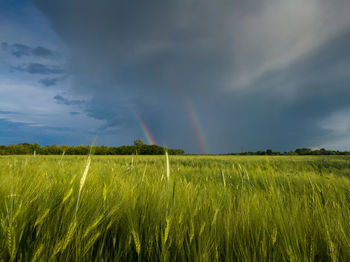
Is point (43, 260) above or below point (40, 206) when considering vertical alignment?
below

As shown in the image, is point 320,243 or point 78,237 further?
point 320,243

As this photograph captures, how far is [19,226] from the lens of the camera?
79 centimetres

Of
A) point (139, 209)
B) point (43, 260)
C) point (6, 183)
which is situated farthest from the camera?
point (6, 183)

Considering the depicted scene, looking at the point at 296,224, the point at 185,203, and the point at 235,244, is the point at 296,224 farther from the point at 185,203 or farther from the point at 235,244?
the point at 185,203

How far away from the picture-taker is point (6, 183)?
127 centimetres

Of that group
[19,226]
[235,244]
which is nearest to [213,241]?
[235,244]

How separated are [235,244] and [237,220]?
4.3 inches

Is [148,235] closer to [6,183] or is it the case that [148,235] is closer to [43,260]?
[43,260]

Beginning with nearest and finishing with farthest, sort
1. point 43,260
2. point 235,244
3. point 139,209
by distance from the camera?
point 43,260 → point 235,244 → point 139,209

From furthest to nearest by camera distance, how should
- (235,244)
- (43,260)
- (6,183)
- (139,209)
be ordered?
(6,183), (139,209), (235,244), (43,260)

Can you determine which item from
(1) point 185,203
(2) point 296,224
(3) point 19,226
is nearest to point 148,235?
(1) point 185,203

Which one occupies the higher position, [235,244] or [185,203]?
[185,203]

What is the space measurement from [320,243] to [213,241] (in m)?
0.48

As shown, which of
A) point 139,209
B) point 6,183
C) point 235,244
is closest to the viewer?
point 235,244
